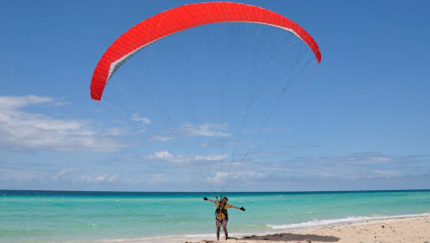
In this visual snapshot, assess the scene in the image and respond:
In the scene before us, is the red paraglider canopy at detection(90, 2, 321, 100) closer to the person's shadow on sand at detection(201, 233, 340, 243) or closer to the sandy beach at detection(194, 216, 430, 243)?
the sandy beach at detection(194, 216, 430, 243)

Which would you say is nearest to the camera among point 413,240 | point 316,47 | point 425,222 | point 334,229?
point 413,240

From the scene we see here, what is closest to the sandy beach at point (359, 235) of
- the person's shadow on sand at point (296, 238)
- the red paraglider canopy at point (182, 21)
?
the person's shadow on sand at point (296, 238)

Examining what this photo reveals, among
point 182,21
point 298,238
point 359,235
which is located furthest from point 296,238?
point 182,21

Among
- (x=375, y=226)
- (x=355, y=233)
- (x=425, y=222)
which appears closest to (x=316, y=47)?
(x=355, y=233)

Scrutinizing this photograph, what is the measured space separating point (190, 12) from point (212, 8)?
59cm

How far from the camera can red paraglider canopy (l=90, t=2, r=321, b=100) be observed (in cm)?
1015

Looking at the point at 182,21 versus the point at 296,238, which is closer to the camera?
the point at 182,21

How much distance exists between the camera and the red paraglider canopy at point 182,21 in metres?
10.1

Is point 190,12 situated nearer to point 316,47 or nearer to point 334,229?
point 316,47

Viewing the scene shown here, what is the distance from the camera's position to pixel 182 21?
10250 millimetres

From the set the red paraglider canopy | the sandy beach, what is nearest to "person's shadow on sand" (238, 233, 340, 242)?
the sandy beach

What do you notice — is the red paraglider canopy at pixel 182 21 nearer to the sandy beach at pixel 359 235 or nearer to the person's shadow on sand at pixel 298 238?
the sandy beach at pixel 359 235

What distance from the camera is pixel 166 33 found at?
34.0 feet

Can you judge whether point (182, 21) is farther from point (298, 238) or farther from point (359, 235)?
point (359, 235)
